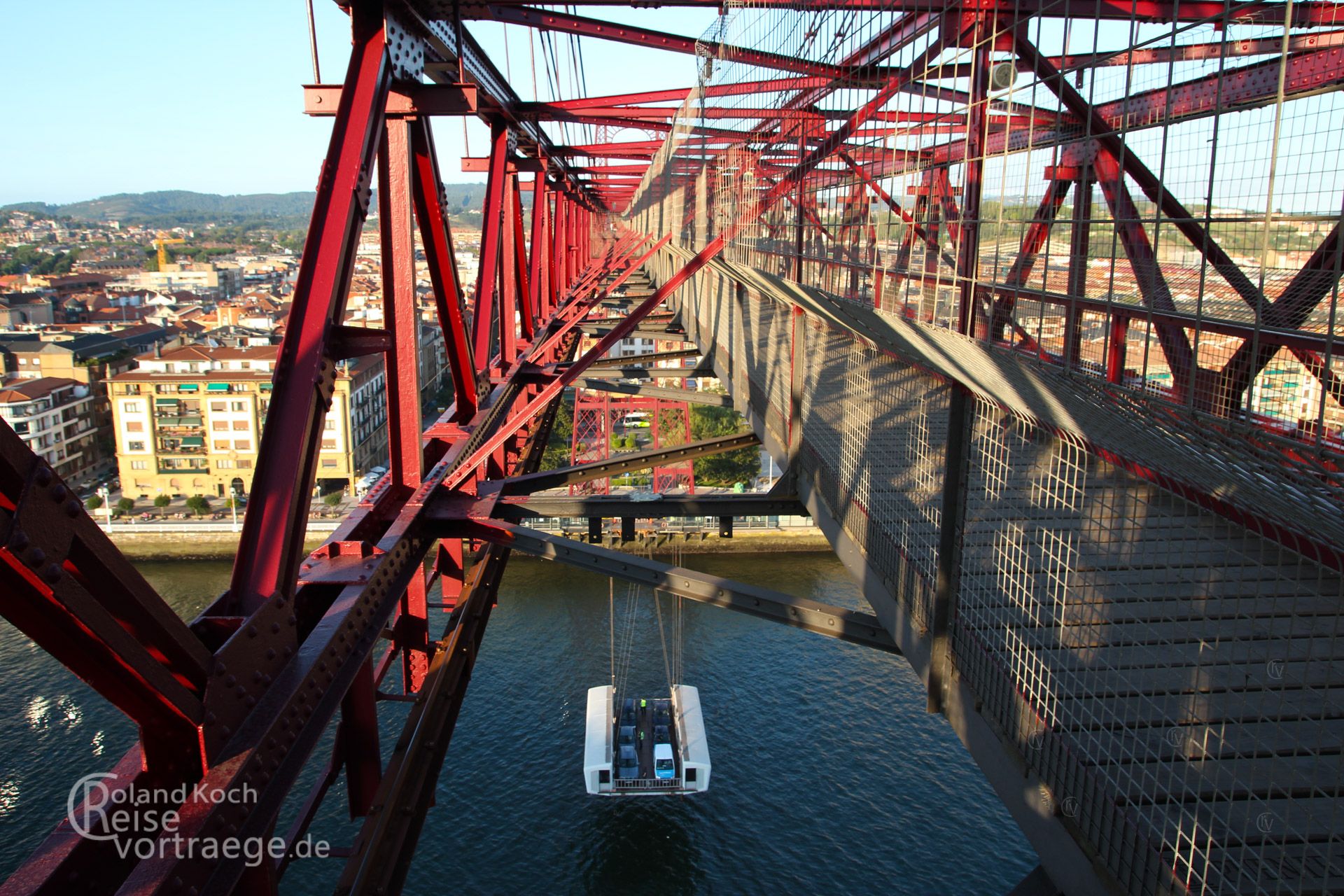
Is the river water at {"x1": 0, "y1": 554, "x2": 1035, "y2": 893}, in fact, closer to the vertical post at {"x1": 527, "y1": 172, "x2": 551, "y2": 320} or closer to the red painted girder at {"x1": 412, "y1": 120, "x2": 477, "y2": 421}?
the vertical post at {"x1": 527, "y1": 172, "x2": 551, "y2": 320}

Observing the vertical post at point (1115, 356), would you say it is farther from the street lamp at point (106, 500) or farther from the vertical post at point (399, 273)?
the street lamp at point (106, 500)

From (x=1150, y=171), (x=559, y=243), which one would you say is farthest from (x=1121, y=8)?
(x=559, y=243)

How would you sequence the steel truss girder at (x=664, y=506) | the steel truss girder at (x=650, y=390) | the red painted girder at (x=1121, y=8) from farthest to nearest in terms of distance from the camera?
1. the steel truss girder at (x=650, y=390)
2. the steel truss girder at (x=664, y=506)
3. the red painted girder at (x=1121, y=8)

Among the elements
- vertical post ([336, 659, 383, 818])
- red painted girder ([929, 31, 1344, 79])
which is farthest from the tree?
vertical post ([336, 659, 383, 818])

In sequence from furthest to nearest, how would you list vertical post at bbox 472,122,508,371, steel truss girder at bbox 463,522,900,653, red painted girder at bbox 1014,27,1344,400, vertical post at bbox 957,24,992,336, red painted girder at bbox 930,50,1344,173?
vertical post at bbox 472,122,508,371 → red painted girder at bbox 930,50,1344,173 → steel truss girder at bbox 463,522,900,653 → vertical post at bbox 957,24,992,336 → red painted girder at bbox 1014,27,1344,400

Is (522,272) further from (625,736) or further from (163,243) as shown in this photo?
(163,243)

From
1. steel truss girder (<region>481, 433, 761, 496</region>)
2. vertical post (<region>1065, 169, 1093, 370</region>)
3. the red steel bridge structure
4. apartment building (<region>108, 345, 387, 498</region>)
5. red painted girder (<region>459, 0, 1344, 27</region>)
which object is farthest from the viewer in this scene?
apartment building (<region>108, 345, 387, 498</region>)

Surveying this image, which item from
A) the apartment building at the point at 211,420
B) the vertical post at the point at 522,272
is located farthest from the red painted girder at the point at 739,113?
the apartment building at the point at 211,420
